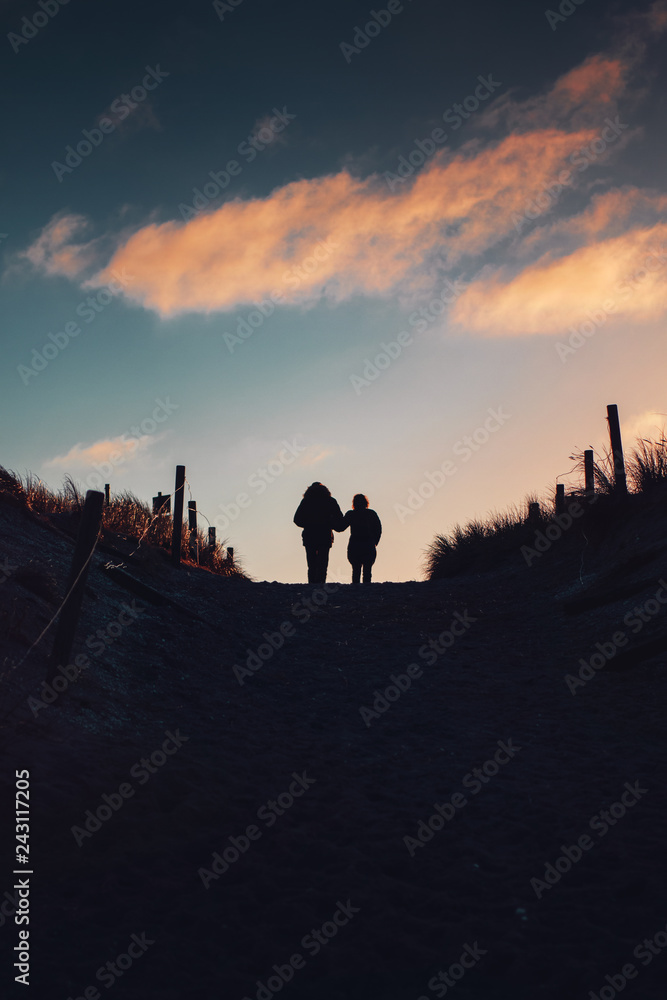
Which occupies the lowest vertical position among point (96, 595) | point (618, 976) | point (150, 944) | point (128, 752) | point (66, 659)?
point (618, 976)

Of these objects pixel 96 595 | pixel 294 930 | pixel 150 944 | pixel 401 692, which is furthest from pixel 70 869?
pixel 96 595

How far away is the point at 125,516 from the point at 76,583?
830 centimetres

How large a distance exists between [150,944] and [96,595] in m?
4.95

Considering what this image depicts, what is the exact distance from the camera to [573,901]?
3.19 meters

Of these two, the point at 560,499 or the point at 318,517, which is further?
the point at 560,499

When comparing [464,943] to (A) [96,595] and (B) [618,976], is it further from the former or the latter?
(A) [96,595]

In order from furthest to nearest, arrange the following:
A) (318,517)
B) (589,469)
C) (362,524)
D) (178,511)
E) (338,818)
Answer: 1. (362,524)
2. (318,517)
3. (589,469)
4. (178,511)
5. (338,818)

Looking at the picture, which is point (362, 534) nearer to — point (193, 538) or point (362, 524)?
point (362, 524)

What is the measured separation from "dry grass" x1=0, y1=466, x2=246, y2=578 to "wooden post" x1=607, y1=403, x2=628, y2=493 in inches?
274

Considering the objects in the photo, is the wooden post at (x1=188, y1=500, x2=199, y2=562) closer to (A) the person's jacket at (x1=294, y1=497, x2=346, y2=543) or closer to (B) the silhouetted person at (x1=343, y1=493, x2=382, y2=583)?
(A) the person's jacket at (x1=294, y1=497, x2=346, y2=543)

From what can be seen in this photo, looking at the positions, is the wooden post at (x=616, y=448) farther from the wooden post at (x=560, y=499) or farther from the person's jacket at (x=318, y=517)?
the person's jacket at (x=318, y=517)

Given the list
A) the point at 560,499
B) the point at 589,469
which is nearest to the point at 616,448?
the point at 589,469

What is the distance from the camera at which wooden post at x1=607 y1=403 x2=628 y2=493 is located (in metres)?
10.6

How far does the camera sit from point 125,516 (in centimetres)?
1324
